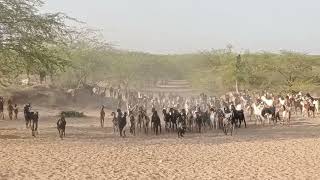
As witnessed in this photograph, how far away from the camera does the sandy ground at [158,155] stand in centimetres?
1551

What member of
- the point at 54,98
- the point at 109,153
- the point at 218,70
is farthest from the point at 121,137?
the point at 218,70

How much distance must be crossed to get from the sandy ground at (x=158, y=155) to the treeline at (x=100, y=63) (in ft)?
12.7

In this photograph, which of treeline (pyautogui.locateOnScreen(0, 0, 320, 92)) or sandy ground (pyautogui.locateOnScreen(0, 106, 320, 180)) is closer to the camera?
sandy ground (pyautogui.locateOnScreen(0, 106, 320, 180))

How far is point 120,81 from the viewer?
→ 74.8 m

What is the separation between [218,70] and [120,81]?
14626 millimetres

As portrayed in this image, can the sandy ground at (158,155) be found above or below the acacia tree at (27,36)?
below

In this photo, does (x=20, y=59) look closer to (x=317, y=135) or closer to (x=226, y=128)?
(x=226, y=128)

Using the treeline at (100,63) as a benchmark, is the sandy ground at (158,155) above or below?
below

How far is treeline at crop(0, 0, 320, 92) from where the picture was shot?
23422mm

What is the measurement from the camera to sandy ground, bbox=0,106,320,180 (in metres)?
15.5

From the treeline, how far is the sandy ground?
3.87 meters

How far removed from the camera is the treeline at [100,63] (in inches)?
922

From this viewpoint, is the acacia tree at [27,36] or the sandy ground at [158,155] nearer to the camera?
the sandy ground at [158,155]

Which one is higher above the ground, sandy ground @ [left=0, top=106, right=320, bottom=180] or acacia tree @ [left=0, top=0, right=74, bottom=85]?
acacia tree @ [left=0, top=0, right=74, bottom=85]
